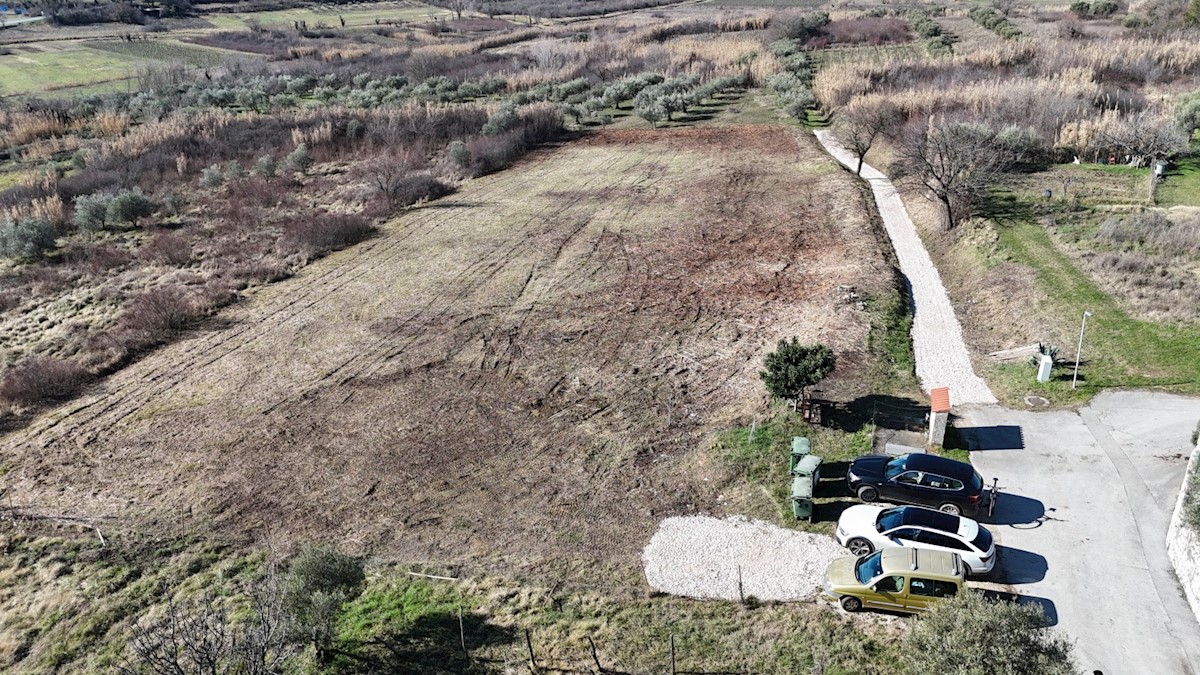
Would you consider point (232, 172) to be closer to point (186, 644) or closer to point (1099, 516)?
point (186, 644)

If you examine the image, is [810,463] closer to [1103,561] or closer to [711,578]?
[711,578]

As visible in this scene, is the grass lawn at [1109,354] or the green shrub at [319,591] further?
the grass lawn at [1109,354]

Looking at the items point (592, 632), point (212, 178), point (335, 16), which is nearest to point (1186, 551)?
point (592, 632)

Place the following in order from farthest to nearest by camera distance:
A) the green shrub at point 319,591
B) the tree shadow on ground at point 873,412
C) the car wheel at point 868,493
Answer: the tree shadow on ground at point 873,412, the car wheel at point 868,493, the green shrub at point 319,591

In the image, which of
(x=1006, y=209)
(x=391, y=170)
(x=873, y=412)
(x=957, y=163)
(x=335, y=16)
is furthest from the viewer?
(x=335, y=16)

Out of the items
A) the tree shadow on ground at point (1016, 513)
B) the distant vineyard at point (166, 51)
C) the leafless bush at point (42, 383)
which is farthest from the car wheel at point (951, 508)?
the distant vineyard at point (166, 51)

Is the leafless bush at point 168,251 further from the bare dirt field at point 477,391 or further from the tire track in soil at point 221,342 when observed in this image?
the bare dirt field at point 477,391

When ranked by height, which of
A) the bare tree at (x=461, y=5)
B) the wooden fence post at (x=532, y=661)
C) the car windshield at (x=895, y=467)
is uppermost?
the bare tree at (x=461, y=5)

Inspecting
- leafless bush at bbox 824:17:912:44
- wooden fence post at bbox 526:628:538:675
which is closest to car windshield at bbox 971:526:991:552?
wooden fence post at bbox 526:628:538:675
